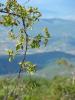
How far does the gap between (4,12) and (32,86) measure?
2581 millimetres

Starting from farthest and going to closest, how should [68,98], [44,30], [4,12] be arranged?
[68,98] → [44,30] → [4,12]

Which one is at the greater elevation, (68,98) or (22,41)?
(22,41)

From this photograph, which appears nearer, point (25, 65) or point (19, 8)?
point (19, 8)

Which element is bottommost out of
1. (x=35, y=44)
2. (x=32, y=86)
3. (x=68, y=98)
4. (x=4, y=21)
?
(x=68, y=98)

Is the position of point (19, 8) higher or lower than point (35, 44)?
higher

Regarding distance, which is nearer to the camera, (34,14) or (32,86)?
(34,14)

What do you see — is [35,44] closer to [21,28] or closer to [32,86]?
[21,28]

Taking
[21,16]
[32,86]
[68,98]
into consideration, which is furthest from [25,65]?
[68,98]

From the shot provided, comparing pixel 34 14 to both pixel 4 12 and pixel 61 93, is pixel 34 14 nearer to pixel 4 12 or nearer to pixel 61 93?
pixel 4 12

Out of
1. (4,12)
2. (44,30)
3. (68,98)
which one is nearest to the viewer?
(4,12)

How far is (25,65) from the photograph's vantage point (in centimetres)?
1201

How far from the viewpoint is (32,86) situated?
40.0ft

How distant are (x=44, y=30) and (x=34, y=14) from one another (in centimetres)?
63

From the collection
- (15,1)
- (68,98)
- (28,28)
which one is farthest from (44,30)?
(68,98)
